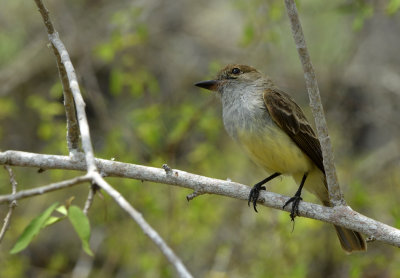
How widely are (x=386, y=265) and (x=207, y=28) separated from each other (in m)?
5.66

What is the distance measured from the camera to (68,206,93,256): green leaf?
2312mm

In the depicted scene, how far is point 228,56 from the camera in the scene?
855 centimetres

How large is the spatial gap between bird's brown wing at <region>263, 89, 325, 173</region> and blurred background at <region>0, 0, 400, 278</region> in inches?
35.8

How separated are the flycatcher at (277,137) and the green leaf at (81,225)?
1.82m

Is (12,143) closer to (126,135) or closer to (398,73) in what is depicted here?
(126,135)

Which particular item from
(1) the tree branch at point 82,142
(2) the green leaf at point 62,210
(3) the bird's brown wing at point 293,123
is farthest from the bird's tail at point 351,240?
(2) the green leaf at point 62,210

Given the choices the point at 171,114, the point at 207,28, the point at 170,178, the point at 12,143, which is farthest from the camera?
the point at 207,28

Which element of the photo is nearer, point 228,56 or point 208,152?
point 208,152

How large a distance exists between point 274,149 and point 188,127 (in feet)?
5.96

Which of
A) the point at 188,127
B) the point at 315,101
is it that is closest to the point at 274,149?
the point at 315,101

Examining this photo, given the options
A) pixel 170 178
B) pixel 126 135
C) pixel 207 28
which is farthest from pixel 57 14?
pixel 170 178

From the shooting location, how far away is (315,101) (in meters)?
3.24

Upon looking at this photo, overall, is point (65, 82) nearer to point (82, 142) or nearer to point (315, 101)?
point (82, 142)

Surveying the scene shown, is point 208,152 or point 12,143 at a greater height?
point 12,143
